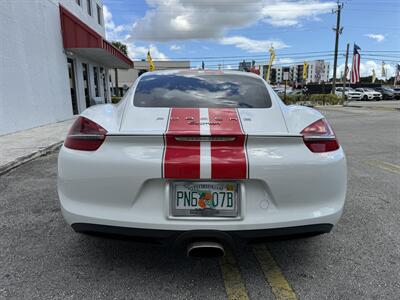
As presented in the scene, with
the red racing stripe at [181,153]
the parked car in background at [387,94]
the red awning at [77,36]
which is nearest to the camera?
the red racing stripe at [181,153]

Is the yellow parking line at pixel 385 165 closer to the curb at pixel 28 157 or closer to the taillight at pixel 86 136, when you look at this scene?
the taillight at pixel 86 136

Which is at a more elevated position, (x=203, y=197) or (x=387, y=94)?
(x=203, y=197)

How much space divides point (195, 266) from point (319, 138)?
131 centimetres

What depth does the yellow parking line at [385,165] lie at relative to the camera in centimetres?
556

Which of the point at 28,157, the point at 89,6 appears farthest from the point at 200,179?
the point at 89,6

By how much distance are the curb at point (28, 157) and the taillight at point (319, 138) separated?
4911 mm

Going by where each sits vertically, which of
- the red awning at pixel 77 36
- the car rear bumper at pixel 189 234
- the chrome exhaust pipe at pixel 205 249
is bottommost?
the chrome exhaust pipe at pixel 205 249

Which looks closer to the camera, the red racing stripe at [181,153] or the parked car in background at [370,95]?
the red racing stripe at [181,153]

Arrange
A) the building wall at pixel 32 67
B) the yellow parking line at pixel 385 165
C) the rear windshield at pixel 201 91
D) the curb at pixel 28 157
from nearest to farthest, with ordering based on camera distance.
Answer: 1. the rear windshield at pixel 201 91
2. the curb at pixel 28 157
3. the yellow parking line at pixel 385 165
4. the building wall at pixel 32 67

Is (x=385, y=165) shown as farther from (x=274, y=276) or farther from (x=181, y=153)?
(x=181, y=153)

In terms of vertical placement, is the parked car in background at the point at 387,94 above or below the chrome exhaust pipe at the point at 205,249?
below

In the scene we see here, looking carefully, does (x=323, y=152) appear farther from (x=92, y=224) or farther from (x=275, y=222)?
(x=92, y=224)

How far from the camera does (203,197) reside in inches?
79.9

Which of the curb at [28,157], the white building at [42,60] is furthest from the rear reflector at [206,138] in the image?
the white building at [42,60]
